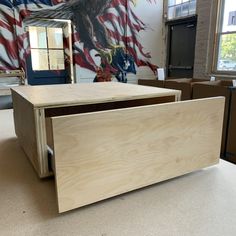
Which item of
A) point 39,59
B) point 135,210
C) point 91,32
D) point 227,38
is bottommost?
point 135,210

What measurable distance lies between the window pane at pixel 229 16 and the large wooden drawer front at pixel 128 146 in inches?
145

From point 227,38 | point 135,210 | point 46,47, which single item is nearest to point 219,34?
point 227,38

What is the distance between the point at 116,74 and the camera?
5.50m

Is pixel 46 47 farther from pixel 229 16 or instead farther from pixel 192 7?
pixel 229 16

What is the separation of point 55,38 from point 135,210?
4.35 m

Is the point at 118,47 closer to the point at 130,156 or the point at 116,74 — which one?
the point at 116,74

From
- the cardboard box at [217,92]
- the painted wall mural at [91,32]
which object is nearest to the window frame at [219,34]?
the painted wall mural at [91,32]

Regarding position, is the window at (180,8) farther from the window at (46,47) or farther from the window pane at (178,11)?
the window at (46,47)

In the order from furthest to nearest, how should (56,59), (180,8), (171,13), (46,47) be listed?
(171,13) < (180,8) < (56,59) < (46,47)

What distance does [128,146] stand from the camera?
1.15 meters

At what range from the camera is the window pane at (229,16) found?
14.0ft

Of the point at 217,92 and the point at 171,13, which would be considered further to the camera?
the point at 171,13

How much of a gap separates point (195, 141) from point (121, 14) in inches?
181

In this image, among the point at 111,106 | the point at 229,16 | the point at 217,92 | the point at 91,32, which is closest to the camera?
the point at 111,106
